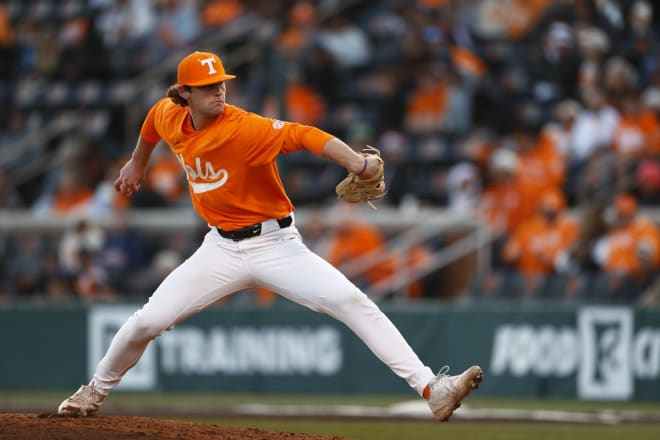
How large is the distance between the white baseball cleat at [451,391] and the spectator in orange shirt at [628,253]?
691 cm

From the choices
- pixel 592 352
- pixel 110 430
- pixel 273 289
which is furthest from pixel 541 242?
pixel 110 430

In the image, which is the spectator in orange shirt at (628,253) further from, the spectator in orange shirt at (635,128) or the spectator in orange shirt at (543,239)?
the spectator in orange shirt at (635,128)

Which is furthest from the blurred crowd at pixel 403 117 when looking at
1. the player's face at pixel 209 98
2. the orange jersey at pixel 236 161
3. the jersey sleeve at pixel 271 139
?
the jersey sleeve at pixel 271 139

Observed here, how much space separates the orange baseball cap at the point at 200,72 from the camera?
25.2 feet

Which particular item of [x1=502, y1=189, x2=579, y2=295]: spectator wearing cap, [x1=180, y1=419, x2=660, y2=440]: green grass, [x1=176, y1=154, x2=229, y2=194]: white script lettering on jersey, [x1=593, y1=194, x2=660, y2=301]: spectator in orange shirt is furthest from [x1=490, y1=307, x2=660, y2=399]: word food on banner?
[x1=176, y1=154, x2=229, y2=194]: white script lettering on jersey

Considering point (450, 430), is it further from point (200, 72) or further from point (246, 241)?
point (200, 72)

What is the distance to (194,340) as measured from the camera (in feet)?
49.4

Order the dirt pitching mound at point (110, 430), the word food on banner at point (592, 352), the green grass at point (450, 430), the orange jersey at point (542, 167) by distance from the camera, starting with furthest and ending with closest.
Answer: the orange jersey at point (542, 167), the word food on banner at point (592, 352), the green grass at point (450, 430), the dirt pitching mound at point (110, 430)

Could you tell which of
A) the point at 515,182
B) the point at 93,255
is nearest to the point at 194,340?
the point at 93,255

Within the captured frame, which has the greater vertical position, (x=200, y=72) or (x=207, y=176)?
(x=200, y=72)

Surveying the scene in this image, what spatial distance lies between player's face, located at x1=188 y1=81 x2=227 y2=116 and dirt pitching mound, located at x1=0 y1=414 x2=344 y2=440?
197 cm

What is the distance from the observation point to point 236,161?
7719 mm

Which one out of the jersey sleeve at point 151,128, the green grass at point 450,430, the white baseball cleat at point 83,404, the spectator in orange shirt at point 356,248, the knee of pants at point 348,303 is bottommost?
the green grass at point 450,430

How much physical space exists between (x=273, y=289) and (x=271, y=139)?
38.4 inches
